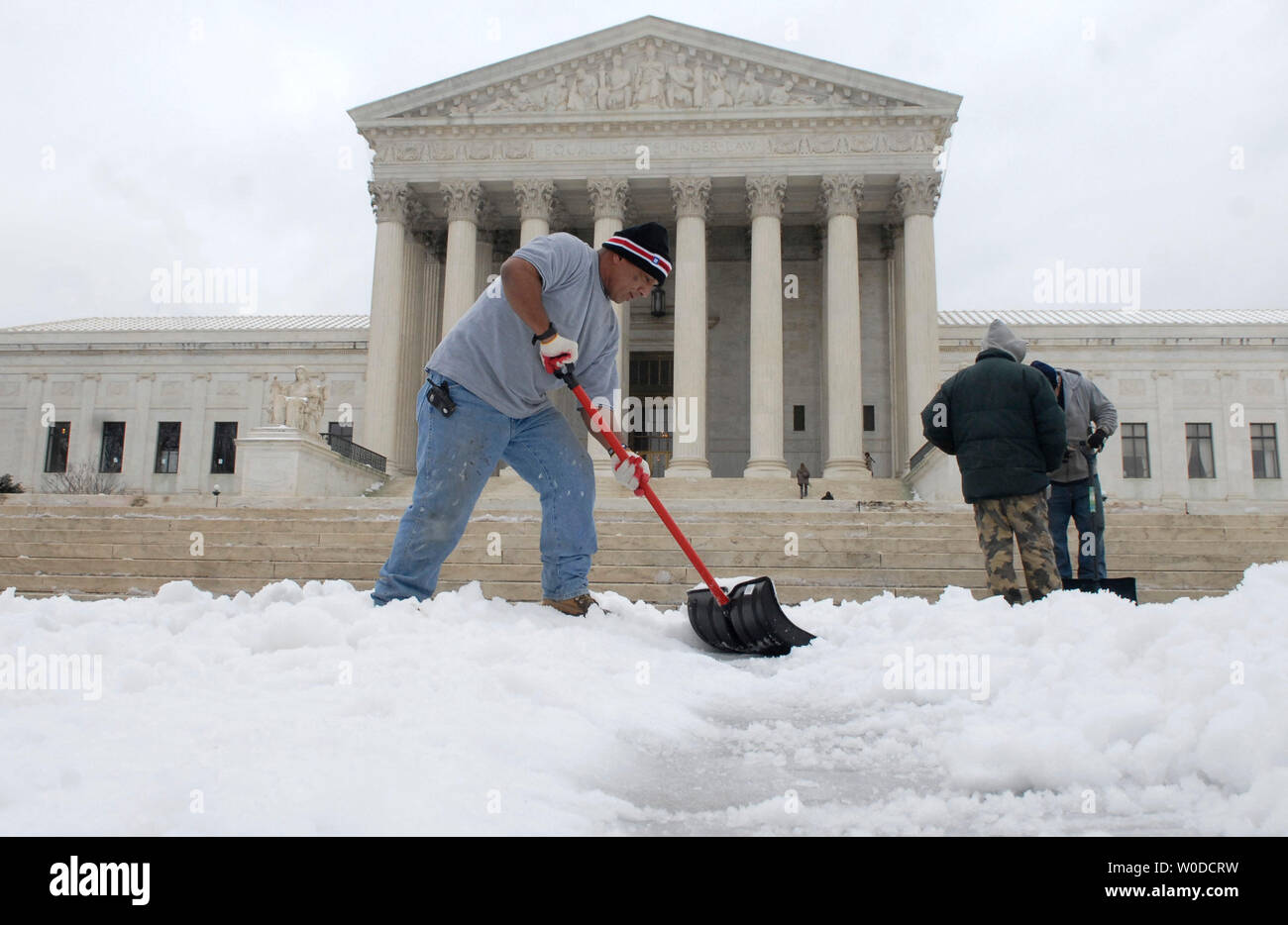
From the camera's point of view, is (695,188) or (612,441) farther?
(695,188)

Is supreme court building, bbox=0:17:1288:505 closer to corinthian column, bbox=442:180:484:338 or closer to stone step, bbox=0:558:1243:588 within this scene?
corinthian column, bbox=442:180:484:338

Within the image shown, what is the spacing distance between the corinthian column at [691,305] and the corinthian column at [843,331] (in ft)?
13.7

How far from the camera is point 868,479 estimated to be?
27.2 metres

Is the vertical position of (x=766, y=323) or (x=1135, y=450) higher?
(x=766, y=323)

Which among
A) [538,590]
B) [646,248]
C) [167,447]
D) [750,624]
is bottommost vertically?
[750,624]

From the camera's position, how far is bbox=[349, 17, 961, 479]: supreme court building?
94.3ft

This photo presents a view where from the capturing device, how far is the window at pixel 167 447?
38.6 m

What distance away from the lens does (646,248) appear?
4.98 metres

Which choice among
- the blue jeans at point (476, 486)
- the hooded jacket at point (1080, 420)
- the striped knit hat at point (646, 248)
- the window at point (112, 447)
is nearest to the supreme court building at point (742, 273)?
the window at point (112, 447)

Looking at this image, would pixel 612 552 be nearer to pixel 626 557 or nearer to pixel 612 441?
pixel 626 557

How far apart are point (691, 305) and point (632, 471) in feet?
81.0

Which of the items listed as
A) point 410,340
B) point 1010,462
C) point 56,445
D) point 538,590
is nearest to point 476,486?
point 1010,462
